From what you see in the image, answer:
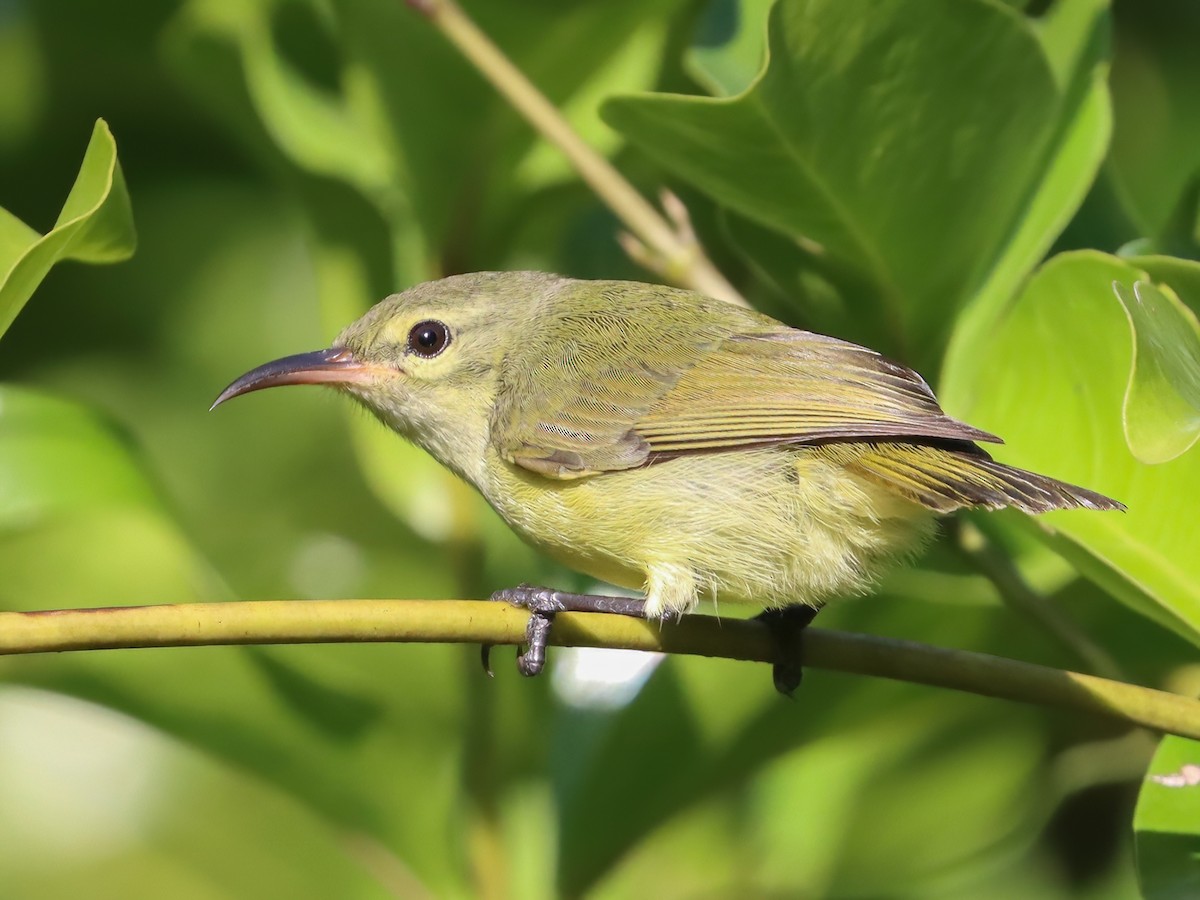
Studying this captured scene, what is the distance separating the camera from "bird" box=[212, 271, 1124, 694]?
2.48 m

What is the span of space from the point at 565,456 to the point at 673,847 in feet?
2.95

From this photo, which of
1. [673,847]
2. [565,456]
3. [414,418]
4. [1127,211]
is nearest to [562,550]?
[565,456]

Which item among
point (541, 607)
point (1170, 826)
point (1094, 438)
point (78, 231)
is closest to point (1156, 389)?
A: point (1094, 438)

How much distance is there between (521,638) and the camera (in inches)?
76.2

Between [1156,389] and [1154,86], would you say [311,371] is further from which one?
[1154,86]

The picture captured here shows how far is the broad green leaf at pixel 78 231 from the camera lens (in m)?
1.85

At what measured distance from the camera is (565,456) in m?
2.71

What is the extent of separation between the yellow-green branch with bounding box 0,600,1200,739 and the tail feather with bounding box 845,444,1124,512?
262 mm

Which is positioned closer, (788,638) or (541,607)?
(541,607)

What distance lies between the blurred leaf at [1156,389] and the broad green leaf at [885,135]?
28.6 inches

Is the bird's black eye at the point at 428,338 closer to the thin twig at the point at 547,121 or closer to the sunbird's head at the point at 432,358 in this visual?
the sunbird's head at the point at 432,358

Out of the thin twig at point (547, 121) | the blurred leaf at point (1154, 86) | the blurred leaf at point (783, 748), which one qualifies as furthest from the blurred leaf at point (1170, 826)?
the blurred leaf at point (1154, 86)

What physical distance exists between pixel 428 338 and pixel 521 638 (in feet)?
4.01

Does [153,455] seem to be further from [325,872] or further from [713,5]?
[713,5]
